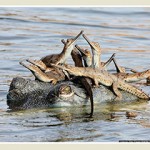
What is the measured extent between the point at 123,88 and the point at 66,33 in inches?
322

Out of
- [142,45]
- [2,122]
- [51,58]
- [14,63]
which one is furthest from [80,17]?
[2,122]

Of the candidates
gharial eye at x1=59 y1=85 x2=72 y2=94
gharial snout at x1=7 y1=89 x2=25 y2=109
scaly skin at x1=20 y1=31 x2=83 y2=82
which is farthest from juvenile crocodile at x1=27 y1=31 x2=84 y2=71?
gharial eye at x1=59 y1=85 x2=72 y2=94

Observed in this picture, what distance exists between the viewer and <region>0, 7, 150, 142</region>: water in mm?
11430

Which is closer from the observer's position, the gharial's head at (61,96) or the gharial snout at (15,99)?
the gharial's head at (61,96)

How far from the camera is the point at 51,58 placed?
45.3 feet

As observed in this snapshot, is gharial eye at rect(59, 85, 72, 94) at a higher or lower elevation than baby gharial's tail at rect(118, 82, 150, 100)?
higher

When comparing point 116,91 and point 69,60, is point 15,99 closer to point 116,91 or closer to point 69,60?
point 116,91

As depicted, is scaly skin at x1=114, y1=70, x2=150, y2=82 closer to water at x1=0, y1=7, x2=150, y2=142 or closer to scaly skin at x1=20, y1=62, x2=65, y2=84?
water at x1=0, y1=7, x2=150, y2=142

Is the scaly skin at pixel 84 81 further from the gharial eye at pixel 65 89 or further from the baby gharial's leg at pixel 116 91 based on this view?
the baby gharial's leg at pixel 116 91

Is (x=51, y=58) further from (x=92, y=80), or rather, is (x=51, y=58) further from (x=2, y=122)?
(x=2, y=122)

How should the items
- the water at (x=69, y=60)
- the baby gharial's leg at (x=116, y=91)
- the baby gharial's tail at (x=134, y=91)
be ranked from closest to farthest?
the water at (x=69, y=60), the baby gharial's leg at (x=116, y=91), the baby gharial's tail at (x=134, y=91)

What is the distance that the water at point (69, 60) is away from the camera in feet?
37.5

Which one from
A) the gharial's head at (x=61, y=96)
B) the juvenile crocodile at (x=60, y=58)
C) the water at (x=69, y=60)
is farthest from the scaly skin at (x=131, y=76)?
the gharial's head at (x=61, y=96)

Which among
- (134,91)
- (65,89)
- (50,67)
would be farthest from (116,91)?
(50,67)
